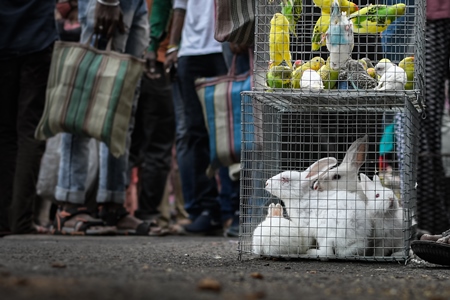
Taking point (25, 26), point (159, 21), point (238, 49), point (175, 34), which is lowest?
point (238, 49)

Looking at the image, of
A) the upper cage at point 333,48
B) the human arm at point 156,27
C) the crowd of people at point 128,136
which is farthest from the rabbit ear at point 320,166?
the human arm at point 156,27

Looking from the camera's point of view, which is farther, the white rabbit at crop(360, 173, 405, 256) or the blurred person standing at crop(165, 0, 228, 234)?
the blurred person standing at crop(165, 0, 228, 234)

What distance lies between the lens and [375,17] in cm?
365

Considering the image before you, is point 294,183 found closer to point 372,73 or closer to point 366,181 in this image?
point 366,181

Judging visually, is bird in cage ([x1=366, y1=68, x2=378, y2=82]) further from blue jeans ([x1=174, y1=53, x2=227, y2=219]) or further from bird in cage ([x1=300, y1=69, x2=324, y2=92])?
blue jeans ([x1=174, y1=53, x2=227, y2=219])

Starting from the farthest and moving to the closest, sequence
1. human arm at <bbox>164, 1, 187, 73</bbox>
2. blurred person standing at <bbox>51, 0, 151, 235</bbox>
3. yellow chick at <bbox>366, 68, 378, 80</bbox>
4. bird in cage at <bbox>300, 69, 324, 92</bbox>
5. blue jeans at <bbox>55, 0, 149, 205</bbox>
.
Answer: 1. human arm at <bbox>164, 1, 187, 73</bbox>
2. blue jeans at <bbox>55, 0, 149, 205</bbox>
3. blurred person standing at <bbox>51, 0, 151, 235</bbox>
4. yellow chick at <bbox>366, 68, 378, 80</bbox>
5. bird in cage at <bbox>300, 69, 324, 92</bbox>

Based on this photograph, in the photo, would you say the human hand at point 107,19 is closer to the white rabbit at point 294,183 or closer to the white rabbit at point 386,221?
the white rabbit at point 294,183

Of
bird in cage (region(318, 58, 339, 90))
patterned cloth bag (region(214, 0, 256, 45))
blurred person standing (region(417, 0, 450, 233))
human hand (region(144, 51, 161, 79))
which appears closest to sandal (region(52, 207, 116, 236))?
human hand (region(144, 51, 161, 79))

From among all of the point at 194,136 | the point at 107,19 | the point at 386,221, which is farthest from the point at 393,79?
the point at 194,136

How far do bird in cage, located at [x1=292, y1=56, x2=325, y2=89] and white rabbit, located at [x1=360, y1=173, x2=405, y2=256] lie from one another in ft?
1.79

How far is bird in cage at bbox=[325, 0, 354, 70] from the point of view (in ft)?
11.8


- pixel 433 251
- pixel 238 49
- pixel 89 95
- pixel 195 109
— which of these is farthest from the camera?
pixel 195 109

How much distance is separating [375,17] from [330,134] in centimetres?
53

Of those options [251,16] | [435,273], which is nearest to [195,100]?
[251,16]
